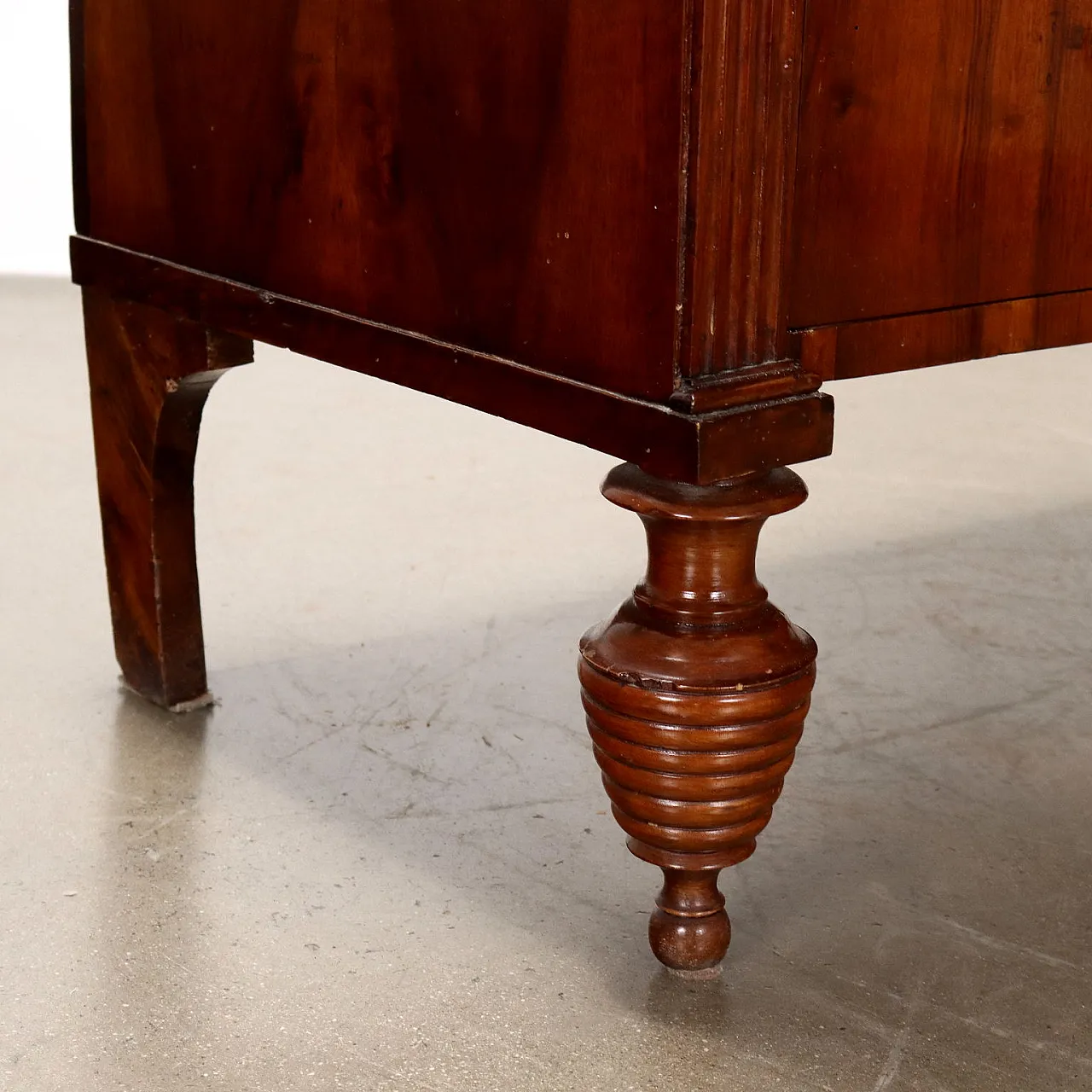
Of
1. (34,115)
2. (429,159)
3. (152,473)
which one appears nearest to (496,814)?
(152,473)

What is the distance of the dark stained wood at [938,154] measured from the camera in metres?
0.97

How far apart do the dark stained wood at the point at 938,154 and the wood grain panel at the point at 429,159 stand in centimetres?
10

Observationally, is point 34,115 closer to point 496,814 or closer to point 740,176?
point 496,814

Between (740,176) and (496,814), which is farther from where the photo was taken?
(496,814)

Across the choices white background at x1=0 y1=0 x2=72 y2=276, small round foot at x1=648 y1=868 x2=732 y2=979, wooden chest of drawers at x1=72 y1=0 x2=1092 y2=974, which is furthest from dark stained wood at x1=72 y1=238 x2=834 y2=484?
white background at x1=0 y1=0 x2=72 y2=276

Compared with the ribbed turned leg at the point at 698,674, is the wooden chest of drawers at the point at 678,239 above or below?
above

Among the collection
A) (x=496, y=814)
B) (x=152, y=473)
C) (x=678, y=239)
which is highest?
(x=678, y=239)

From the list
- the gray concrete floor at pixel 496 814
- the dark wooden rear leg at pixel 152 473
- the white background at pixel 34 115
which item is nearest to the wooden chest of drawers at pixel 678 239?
the gray concrete floor at pixel 496 814

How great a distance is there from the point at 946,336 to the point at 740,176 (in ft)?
0.71

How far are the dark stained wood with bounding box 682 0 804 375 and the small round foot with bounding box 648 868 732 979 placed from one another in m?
0.40

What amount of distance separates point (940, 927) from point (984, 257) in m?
0.54

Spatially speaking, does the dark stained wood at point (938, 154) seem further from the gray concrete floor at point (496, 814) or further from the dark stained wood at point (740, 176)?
the gray concrete floor at point (496, 814)

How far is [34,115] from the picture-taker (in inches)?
187

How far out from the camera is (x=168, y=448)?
1632mm
